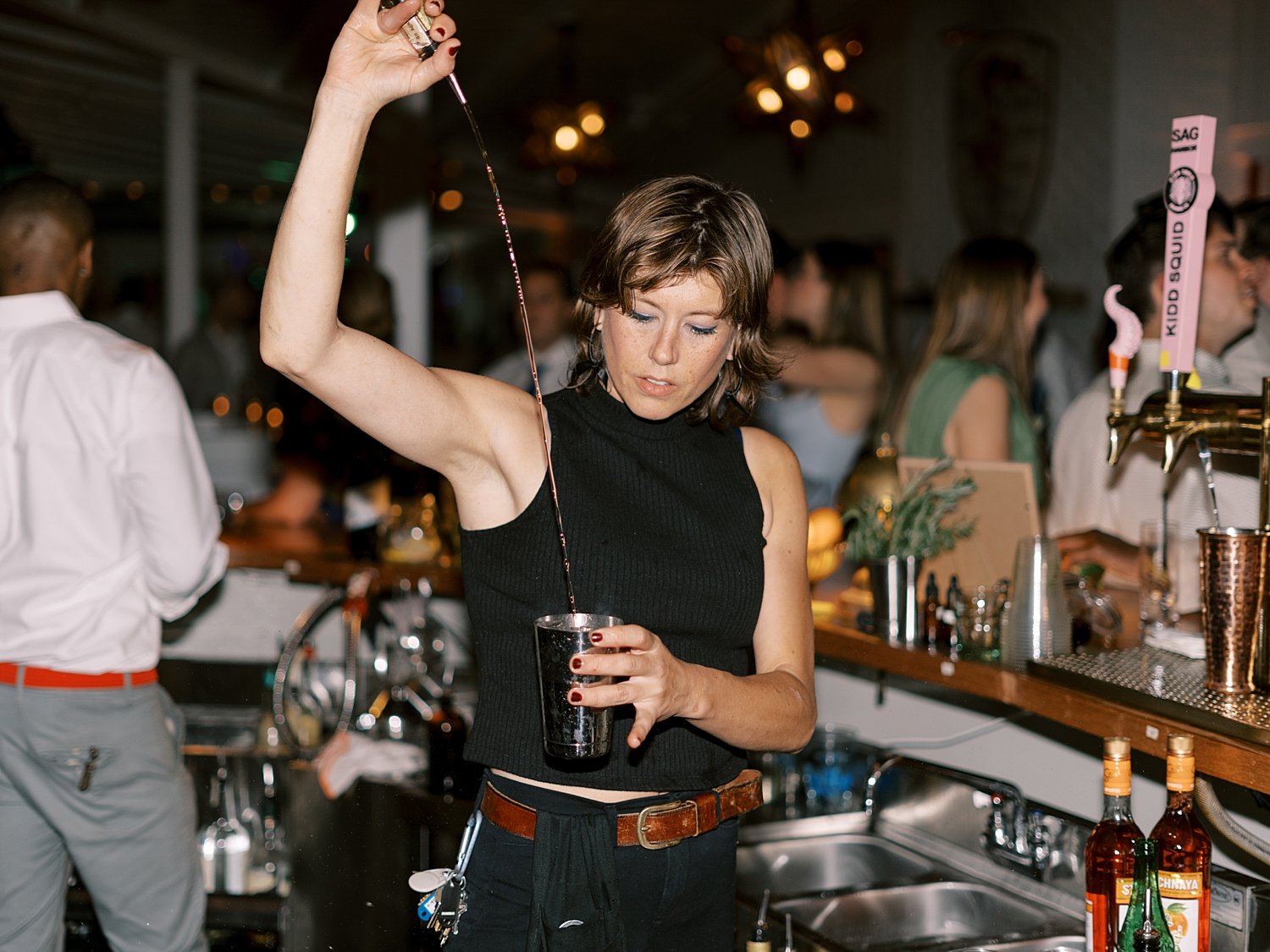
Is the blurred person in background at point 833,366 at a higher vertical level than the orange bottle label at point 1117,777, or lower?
higher

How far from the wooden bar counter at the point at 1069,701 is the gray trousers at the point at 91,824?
134 centimetres

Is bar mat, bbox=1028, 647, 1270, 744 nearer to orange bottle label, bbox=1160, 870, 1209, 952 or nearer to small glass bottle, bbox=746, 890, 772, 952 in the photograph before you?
orange bottle label, bbox=1160, 870, 1209, 952

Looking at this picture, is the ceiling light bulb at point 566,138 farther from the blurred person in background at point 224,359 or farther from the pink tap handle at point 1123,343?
the pink tap handle at point 1123,343

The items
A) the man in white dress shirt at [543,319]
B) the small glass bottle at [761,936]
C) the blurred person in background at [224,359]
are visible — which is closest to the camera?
the small glass bottle at [761,936]

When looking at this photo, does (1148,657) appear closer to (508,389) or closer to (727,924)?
(727,924)

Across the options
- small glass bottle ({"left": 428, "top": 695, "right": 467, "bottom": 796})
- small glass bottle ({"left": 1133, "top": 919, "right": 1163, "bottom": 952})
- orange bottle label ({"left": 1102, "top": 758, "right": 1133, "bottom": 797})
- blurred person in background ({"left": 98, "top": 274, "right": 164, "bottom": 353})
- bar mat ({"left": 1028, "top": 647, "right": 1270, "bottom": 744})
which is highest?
blurred person in background ({"left": 98, "top": 274, "right": 164, "bottom": 353})

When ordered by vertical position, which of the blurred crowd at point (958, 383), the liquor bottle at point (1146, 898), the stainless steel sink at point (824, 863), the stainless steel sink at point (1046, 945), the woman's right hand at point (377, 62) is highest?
the woman's right hand at point (377, 62)

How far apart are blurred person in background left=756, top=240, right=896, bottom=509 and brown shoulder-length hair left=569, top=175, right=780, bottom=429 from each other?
2.30 meters

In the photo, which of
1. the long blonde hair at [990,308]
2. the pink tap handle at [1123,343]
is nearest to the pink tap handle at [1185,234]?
the pink tap handle at [1123,343]

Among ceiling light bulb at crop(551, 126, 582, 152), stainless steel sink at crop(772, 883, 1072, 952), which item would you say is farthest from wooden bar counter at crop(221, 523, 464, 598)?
ceiling light bulb at crop(551, 126, 582, 152)

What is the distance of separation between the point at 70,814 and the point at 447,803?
0.69 metres

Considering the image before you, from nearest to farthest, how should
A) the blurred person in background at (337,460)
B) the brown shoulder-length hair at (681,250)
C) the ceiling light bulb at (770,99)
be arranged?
the brown shoulder-length hair at (681,250) < the blurred person in background at (337,460) < the ceiling light bulb at (770,99)

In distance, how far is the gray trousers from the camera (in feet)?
7.88

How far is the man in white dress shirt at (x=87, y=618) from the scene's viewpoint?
2412mm
